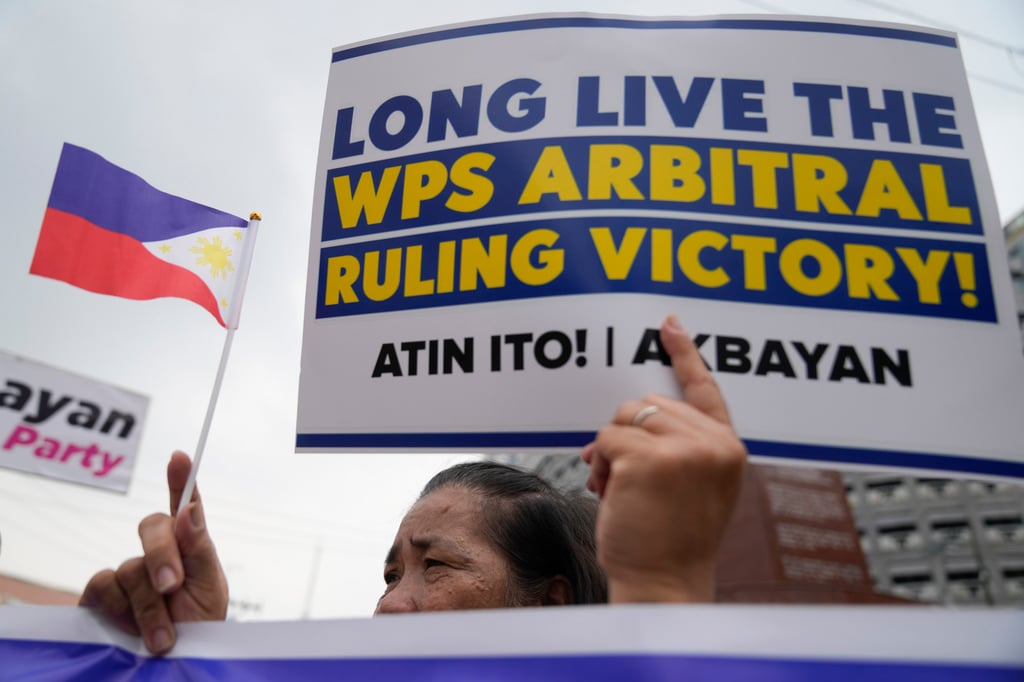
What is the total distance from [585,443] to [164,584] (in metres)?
0.75

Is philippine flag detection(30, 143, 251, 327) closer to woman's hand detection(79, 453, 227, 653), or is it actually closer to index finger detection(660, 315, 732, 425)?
woman's hand detection(79, 453, 227, 653)

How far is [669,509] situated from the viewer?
1.02 m

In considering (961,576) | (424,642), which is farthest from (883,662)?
(961,576)

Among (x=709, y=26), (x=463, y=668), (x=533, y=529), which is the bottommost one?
(x=463, y=668)

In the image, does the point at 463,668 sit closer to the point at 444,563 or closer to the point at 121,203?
the point at 444,563

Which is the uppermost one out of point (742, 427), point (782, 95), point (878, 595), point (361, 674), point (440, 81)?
point (440, 81)

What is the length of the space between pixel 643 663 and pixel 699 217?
85cm

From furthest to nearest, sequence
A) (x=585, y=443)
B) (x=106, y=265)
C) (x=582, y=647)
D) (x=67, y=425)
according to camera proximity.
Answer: (x=67, y=425) → (x=106, y=265) → (x=585, y=443) → (x=582, y=647)

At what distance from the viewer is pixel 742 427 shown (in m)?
1.28

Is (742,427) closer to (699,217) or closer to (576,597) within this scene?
(699,217)

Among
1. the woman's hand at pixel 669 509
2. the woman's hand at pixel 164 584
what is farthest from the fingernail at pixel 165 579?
the woman's hand at pixel 669 509

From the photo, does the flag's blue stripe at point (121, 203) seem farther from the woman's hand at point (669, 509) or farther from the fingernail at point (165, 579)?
the woman's hand at point (669, 509)

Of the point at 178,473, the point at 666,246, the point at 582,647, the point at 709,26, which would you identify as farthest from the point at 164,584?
the point at 709,26

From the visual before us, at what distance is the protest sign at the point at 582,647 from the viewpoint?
87cm
